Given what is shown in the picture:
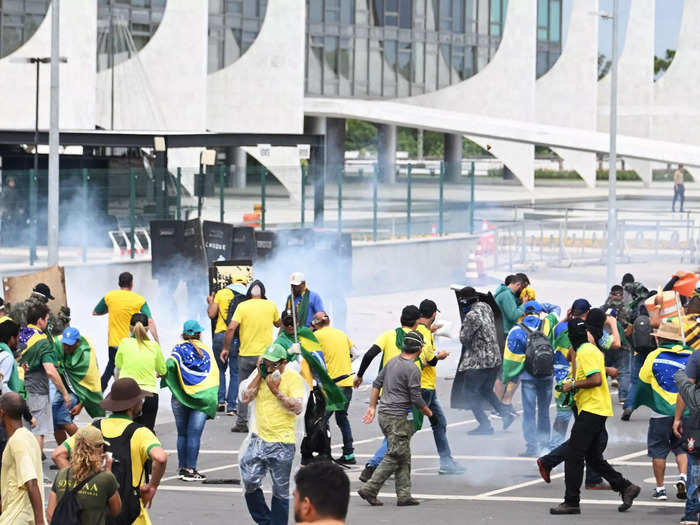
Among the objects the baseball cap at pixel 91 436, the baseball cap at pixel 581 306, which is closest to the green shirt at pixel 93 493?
the baseball cap at pixel 91 436

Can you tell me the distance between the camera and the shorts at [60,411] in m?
12.3

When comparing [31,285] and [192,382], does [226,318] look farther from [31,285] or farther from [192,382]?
[192,382]

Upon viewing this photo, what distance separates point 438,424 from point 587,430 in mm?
1781

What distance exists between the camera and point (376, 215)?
95.4 ft

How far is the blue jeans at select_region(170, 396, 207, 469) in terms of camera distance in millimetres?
11727

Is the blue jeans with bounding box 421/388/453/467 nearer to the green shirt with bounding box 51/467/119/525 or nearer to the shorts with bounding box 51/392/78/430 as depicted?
the shorts with bounding box 51/392/78/430

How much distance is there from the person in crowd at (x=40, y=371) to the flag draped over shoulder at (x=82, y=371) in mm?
672

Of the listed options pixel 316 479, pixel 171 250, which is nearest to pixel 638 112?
pixel 171 250

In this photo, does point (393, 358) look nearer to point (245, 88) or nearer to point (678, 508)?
point (678, 508)

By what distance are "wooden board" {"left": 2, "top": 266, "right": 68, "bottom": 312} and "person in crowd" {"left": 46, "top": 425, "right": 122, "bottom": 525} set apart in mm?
8069

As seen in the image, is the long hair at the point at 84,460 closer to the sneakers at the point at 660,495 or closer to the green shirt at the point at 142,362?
the green shirt at the point at 142,362

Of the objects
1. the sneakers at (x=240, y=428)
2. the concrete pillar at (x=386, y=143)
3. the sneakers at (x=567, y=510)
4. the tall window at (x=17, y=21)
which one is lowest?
the sneakers at (x=567, y=510)

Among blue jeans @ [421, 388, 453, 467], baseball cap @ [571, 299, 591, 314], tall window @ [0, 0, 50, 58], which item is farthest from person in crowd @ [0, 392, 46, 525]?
tall window @ [0, 0, 50, 58]

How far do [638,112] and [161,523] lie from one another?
80.2 meters
